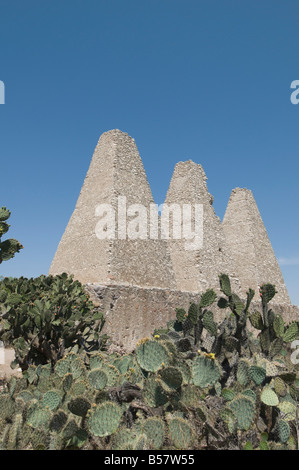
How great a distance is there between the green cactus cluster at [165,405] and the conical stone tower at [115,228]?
6.09 meters

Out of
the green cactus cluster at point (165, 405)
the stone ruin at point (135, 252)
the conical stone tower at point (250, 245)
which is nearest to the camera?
the green cactus cluster at point (165, 405)

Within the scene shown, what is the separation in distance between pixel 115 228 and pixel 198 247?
4315 mm

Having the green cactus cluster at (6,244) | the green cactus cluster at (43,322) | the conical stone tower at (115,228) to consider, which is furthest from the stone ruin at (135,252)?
the green cactus cluster at (6,244)

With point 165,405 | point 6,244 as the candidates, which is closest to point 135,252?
point 6,244

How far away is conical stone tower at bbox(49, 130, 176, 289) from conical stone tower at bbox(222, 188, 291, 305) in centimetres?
622

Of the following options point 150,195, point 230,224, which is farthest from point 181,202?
point 230,224

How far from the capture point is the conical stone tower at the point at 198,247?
1384cm

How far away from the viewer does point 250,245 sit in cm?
Result: 1759

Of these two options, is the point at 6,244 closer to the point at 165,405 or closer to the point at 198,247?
the point at 165,405

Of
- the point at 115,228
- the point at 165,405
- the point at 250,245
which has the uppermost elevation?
→ the point at 250,245

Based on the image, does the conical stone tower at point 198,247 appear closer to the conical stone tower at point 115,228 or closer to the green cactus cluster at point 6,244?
the conical stone tower at point 115,228
